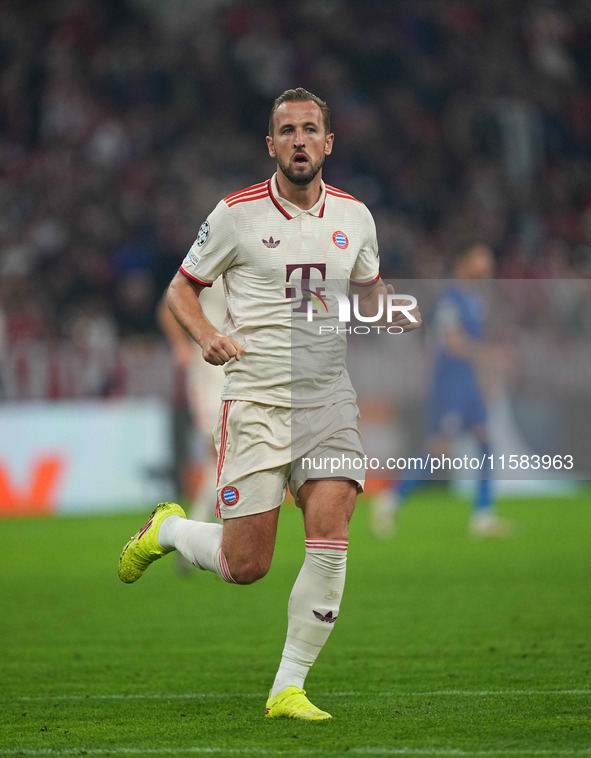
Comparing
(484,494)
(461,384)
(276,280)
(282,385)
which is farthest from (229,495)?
(461,384)

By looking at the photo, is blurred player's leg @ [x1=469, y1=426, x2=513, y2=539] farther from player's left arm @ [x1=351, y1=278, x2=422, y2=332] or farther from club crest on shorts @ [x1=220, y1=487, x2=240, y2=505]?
club crest on shorts @ [x1=220, y1=487, x2=240, y2=505]

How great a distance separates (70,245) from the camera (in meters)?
16.4

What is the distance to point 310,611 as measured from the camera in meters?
4.45

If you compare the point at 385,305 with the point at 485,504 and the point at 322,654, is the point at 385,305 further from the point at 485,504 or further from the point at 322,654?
the point at 485,504

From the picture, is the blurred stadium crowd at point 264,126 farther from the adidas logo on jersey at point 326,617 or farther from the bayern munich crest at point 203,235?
the adidas logo on jersey at point 326,617

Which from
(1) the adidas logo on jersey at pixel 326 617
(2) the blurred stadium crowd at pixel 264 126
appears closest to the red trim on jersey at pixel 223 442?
(1) the adidas logo on jersey at pixel 326 617

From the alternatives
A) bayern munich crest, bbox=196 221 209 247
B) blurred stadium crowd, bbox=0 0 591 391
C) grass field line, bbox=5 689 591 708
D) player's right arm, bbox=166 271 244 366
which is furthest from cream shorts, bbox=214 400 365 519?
blurred stadium crowd, bbox=0 0 591 391

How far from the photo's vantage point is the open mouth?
14.6 ft

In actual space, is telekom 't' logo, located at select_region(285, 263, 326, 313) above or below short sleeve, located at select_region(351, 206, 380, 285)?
below

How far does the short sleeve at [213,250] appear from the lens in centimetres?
452

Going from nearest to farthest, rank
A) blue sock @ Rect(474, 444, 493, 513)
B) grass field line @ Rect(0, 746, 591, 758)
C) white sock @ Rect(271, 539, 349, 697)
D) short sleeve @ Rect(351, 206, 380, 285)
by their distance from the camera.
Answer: grass field line @ Rect(0, 746, 591, 758), white sock @ Rect(271, 539, 349, 697), short sleeve @ Rect(351, 206, 380, 285), blue sock @ Rect(474, 444, 493, 513)

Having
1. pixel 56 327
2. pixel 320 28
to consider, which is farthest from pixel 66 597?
pixel 320 28

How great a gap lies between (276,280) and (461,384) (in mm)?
6289

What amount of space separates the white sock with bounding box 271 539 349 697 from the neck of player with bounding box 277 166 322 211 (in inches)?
48.4
